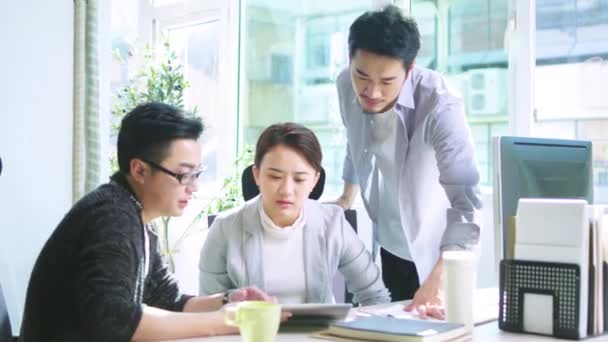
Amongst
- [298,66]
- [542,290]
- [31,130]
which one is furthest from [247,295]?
[298,66]

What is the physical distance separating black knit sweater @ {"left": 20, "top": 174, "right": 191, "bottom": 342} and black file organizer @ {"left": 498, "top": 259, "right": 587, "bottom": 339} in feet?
2.59

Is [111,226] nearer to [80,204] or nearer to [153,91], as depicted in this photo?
[80,204]

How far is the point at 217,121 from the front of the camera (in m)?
4.71

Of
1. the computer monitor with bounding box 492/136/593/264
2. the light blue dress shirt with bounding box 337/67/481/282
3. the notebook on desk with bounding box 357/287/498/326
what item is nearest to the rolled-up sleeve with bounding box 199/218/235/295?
the notebook on desk with bounding box 357/287/498/326

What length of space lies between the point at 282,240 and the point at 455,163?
54 cm

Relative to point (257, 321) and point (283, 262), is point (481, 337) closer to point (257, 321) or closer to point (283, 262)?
point (257, 321)

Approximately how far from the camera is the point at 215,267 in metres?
2.02

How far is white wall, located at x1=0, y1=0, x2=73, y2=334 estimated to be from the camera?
7.82 ft

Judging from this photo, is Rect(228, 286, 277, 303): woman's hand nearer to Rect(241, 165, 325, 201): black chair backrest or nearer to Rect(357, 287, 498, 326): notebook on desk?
Rect(357, 287, 498, 326): notebook on desk

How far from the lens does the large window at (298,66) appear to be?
13.7 ft

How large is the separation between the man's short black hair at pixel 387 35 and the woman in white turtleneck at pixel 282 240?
1.00 feet

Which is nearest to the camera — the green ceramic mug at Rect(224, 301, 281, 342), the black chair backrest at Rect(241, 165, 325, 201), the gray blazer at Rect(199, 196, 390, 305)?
the green ceramic mug at Rect(224, 301, 281, 342)

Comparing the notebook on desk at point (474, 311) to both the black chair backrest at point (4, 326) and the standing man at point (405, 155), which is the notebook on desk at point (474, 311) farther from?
the black chair backrest at point (4, 326)

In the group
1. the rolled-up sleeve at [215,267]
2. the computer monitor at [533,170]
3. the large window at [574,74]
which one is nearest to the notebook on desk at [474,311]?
the computer monitor at [533,170]
